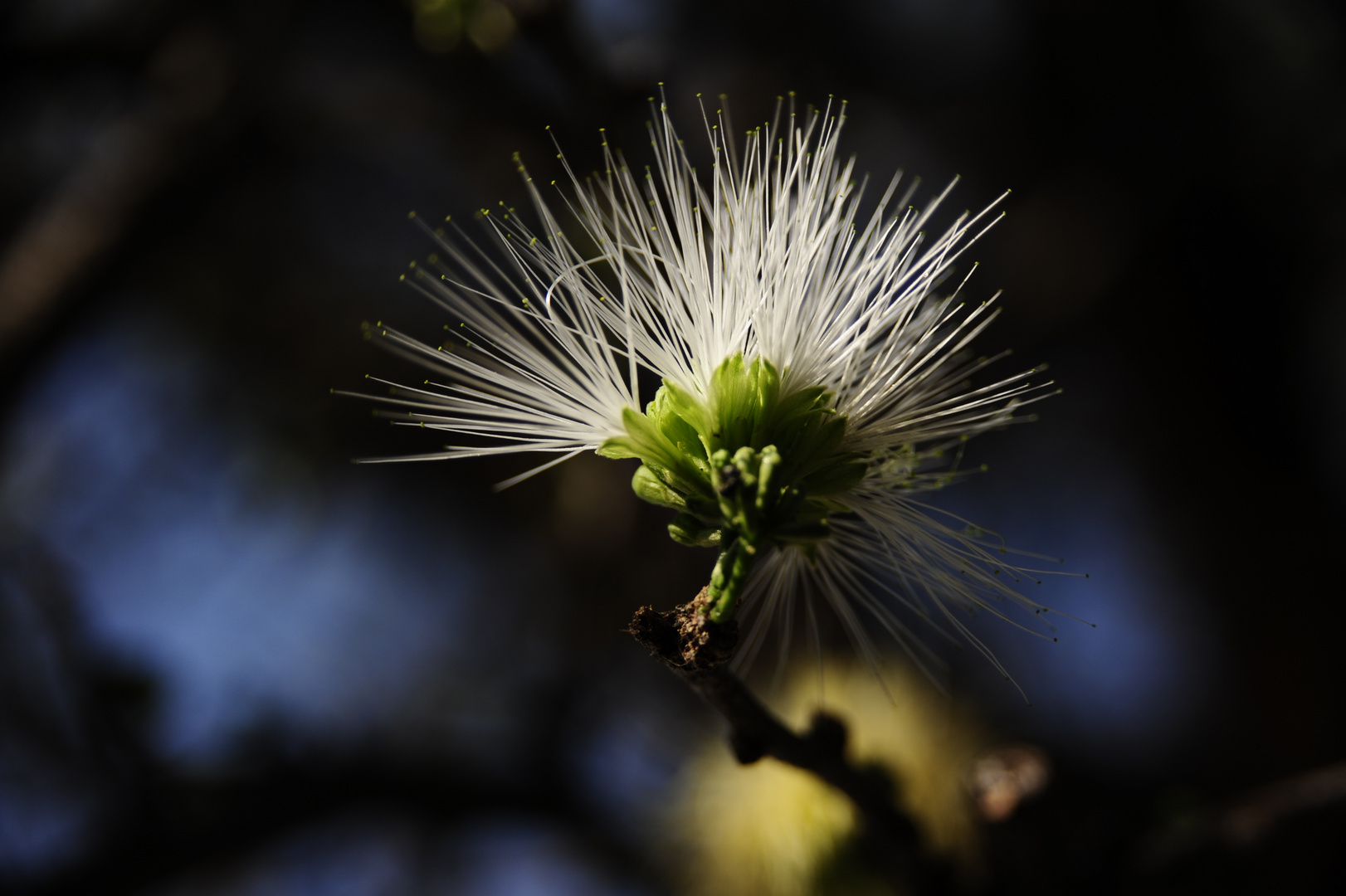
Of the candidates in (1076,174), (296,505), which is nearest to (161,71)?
(296,505)

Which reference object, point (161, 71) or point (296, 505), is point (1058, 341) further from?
point (161, 71)

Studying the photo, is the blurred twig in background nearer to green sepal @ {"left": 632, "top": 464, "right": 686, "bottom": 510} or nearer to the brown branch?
green sepal @ {"left": 632, "top": 464, "right": 686, "bottom": 510}

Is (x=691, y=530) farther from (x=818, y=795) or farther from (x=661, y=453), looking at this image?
(x=818, y=795)

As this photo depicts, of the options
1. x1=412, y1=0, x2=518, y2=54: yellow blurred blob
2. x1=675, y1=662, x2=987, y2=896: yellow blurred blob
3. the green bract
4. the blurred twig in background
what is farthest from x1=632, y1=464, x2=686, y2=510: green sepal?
the blurred twig in background

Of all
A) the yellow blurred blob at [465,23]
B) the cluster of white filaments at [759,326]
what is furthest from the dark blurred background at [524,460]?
the cluster of white filaments at [759,326]

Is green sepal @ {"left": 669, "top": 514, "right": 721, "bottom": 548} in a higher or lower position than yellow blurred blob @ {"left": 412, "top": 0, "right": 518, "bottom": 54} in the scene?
lower
